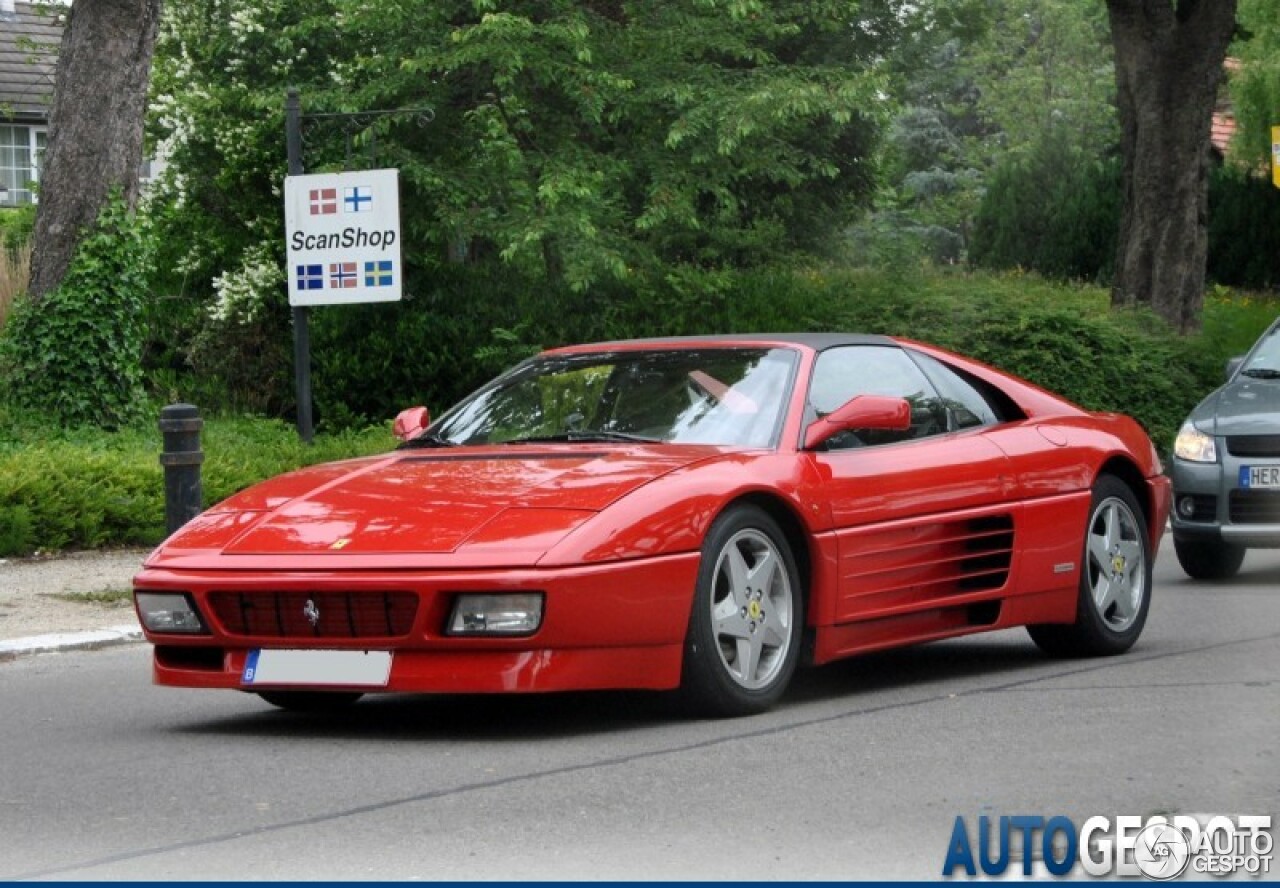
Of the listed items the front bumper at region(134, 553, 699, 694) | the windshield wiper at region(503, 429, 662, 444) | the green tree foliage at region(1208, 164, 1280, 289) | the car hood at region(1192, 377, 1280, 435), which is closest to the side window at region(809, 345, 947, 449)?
the windshield wiper at region(503, 429, 662, 444)

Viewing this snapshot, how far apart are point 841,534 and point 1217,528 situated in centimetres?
543

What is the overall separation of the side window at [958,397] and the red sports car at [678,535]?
0.04 ft

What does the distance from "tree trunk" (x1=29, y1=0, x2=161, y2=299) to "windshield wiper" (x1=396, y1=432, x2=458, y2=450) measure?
31.9ft

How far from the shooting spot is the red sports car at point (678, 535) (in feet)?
23.8

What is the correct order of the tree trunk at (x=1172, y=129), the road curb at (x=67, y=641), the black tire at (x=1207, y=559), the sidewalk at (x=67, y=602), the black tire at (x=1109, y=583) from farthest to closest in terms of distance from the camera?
the tree trunk at (x=1172, y=129) → the black tire at (x=1207, y=559) → the sidewalk at (x=67, y=602) → the road curb at (x=67, y=641) → the black tire at (x=1109, y=583)

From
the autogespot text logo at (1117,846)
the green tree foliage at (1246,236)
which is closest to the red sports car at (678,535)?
the autogespot text logo at (1117,846)

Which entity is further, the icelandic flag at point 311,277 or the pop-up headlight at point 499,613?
the icelandic flag at point 311,277

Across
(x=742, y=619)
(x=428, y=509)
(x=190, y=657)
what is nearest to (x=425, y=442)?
(x=428, y=509)

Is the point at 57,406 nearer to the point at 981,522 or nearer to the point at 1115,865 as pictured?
the point at 981,522

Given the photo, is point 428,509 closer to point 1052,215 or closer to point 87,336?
point 87,336

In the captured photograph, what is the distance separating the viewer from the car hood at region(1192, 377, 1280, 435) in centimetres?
1305

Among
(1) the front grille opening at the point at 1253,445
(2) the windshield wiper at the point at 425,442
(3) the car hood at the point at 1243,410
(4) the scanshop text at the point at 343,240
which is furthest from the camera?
(4) the scanshop text at the point at 343,240

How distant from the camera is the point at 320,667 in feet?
24.3

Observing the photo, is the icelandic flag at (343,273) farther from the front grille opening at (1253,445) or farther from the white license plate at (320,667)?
the white license plate at (320,667)
